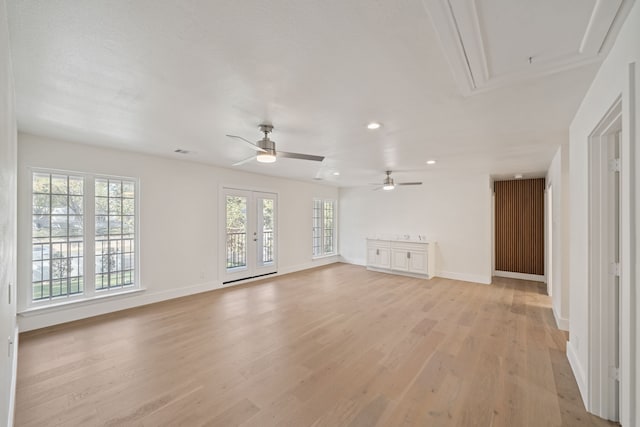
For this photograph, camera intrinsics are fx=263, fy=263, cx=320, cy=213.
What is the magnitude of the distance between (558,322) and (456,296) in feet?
5.14

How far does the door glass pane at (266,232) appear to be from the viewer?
6461 mm

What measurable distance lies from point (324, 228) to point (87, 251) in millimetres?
5870

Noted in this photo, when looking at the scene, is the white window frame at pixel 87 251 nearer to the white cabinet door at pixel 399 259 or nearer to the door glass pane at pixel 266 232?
the door glass pane at pixel 266 232

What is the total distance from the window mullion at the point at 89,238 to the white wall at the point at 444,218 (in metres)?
6.45

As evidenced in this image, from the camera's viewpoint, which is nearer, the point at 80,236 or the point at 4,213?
the point at 4,213

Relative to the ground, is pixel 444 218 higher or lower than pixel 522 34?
lower

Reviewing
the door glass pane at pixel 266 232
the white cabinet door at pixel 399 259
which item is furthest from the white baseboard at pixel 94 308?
the white cabinet door at pixel 399 259

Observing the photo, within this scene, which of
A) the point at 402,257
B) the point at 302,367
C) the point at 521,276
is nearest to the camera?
the point at 302,367

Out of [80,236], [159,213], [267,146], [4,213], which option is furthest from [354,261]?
[4,213]

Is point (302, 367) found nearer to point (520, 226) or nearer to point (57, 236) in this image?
point (57, 236)

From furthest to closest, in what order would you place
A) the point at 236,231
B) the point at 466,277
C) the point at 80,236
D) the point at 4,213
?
1. the point at 466,277
2. the point at 236,231
3. the point at 80,236
4. the point at 4,213

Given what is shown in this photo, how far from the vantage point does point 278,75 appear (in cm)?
188

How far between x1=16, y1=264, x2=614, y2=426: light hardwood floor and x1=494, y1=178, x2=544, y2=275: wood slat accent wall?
2.21m

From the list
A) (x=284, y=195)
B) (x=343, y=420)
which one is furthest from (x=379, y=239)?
(x=343, y=420)
